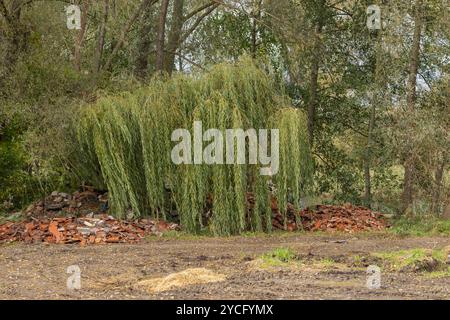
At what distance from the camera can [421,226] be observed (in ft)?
58.5

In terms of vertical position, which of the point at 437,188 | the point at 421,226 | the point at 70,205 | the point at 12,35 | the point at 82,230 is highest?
the point at 12,35

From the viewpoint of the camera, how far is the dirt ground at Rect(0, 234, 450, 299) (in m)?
9.24

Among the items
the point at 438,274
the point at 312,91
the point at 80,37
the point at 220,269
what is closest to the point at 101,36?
the point at 80,37

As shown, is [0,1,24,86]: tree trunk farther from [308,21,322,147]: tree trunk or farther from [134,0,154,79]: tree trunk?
[308,21,322,147]: tree trunk

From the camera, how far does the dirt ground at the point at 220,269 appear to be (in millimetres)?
9242

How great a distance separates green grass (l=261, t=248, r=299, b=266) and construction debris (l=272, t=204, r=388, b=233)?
5.16 m

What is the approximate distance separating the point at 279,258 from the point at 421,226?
7017 mm

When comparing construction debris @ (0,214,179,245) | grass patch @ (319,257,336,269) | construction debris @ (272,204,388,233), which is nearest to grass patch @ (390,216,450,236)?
construction debris @ (272,204,388,233)

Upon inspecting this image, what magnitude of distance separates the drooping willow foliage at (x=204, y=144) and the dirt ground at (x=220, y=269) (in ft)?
3.53

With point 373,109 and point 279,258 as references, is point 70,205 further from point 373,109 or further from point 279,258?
point 373,109

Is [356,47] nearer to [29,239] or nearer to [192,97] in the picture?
[192,97]

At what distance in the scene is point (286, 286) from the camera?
962cm
